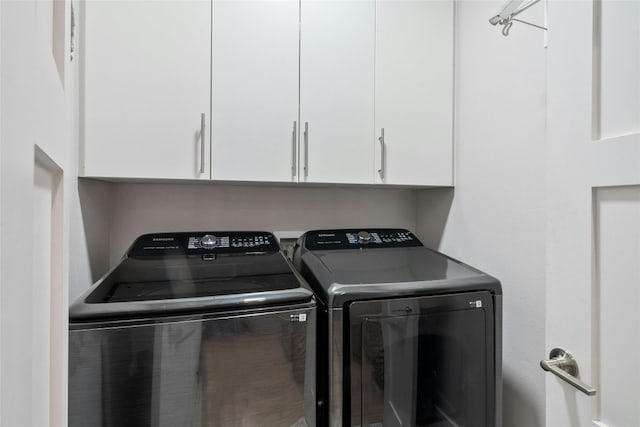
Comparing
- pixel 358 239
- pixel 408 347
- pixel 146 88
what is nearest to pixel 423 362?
pixel 408 347

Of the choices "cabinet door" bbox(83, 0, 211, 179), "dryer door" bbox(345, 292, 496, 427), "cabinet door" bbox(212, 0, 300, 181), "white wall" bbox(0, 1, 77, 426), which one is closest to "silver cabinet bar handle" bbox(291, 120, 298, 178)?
"cabinet door" bbox(212, 0, 300, 181)

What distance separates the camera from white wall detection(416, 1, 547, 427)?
42.6 inches

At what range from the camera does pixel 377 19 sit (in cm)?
136

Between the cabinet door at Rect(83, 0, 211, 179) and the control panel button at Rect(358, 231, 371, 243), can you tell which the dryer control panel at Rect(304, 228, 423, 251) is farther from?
the cabinet door at Rect(83, 0, 211, 179)

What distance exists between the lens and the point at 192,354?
32.5 inches

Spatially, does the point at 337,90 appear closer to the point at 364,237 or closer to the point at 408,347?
the point at 364,237

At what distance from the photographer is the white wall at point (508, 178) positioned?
42.6 inches

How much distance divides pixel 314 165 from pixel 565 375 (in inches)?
38.8

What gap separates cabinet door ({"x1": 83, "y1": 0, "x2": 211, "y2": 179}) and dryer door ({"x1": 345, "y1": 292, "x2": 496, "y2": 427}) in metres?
0.81

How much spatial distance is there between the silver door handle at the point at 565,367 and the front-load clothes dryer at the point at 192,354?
1.91 feet

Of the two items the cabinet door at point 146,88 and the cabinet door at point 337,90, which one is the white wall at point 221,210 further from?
the cabinet door at point 337,90

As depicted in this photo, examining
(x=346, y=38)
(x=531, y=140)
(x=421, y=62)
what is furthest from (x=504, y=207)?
(x=346, y=38)

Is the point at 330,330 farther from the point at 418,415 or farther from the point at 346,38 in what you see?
the point at 346,38

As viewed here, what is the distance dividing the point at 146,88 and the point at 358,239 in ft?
3.46
